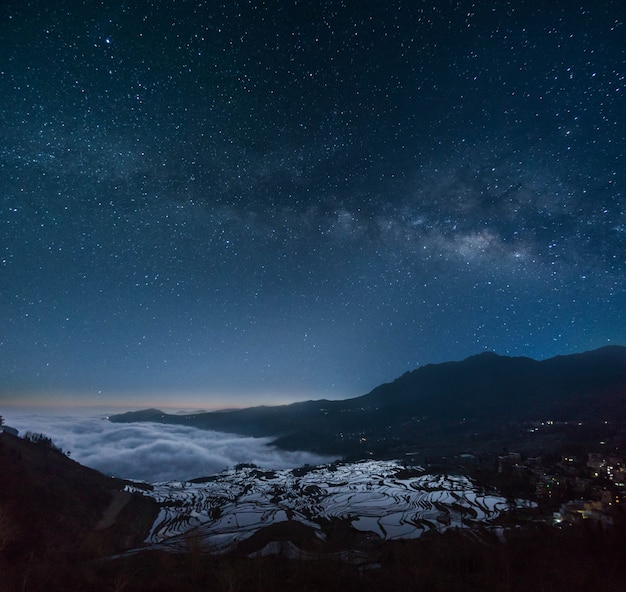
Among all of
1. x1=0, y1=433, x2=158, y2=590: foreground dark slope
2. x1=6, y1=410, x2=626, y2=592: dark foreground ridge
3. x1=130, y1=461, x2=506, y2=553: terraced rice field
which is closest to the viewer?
x1=6, y1=410, x2=626, y2=592: dark foreground ridge

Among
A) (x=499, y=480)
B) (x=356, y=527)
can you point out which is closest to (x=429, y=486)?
(x=499, y=480)

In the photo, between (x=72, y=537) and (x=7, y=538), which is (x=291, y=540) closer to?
(x=72, y=537)

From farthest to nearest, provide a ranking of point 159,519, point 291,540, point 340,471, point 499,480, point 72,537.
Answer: point 340,471 → point 499,480 → point 159,519 → point 291,540 → point 72,537

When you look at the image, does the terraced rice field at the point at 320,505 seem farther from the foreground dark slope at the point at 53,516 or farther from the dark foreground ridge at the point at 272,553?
Result: the foreground dark slope at the point at 53,516

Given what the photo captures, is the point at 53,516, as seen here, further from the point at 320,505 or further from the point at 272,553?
the point at 320,505

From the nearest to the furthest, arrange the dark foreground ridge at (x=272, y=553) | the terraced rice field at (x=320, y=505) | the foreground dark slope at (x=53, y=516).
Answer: the dark foreground ridge at (x=272, y=553)
the foreground dark slope at (x=53, y=516)
the terraced rice field at (x=320, y=505)

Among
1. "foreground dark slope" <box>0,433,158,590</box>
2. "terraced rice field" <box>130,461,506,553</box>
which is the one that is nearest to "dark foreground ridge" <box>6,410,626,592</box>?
"foreground dark slope" <box>0,433,158,590</box>

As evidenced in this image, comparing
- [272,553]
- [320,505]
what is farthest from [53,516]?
[320,505]

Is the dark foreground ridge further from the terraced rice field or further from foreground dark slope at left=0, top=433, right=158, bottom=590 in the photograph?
the terraced rice field

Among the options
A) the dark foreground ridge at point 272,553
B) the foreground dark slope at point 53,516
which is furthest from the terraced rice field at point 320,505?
the foreground dark slope at point 53,516
